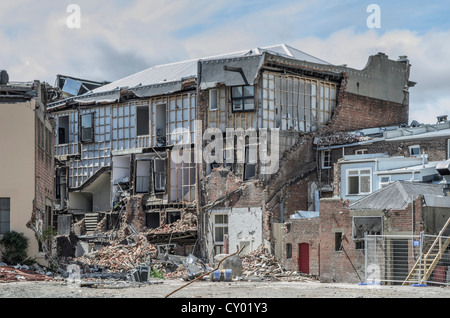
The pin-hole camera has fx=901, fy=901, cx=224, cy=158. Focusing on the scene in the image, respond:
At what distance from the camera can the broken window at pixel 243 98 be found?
46.6 m

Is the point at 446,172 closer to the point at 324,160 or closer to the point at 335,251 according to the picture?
the point at 335,251

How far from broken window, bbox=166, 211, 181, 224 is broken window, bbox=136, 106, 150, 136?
18.1 feet

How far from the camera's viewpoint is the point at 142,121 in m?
53.3

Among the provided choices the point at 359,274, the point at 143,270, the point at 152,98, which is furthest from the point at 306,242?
the point at 152,98

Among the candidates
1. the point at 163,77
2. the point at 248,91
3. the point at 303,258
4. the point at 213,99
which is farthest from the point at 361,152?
the point at 163,77

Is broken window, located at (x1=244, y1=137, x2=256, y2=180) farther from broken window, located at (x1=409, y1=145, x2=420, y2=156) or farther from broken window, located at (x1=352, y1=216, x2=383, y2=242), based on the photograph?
broken window, located at (x1=352, y1=216, x2=383, y2=242)

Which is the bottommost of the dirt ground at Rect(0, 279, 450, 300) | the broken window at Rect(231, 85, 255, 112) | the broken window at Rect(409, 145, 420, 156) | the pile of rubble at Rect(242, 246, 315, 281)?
the pile of rubble at Rect(242, 246, 315, 281)

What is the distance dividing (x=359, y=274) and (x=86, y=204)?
78.3ft

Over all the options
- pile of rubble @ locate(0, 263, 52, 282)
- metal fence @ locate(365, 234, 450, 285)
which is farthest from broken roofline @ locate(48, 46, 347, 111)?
pile of rubble @ locate(0, 263, 52, 282)

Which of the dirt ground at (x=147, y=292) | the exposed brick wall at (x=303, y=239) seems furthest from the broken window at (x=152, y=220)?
the dirt ground at (x=147, y=292)

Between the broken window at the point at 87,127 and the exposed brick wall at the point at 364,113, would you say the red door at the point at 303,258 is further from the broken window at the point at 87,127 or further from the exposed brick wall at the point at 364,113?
the broken window at the point at 87,127

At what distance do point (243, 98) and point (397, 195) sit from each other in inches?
504

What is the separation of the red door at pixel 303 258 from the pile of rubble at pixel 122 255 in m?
7.77

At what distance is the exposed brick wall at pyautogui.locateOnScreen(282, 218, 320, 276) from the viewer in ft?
129
